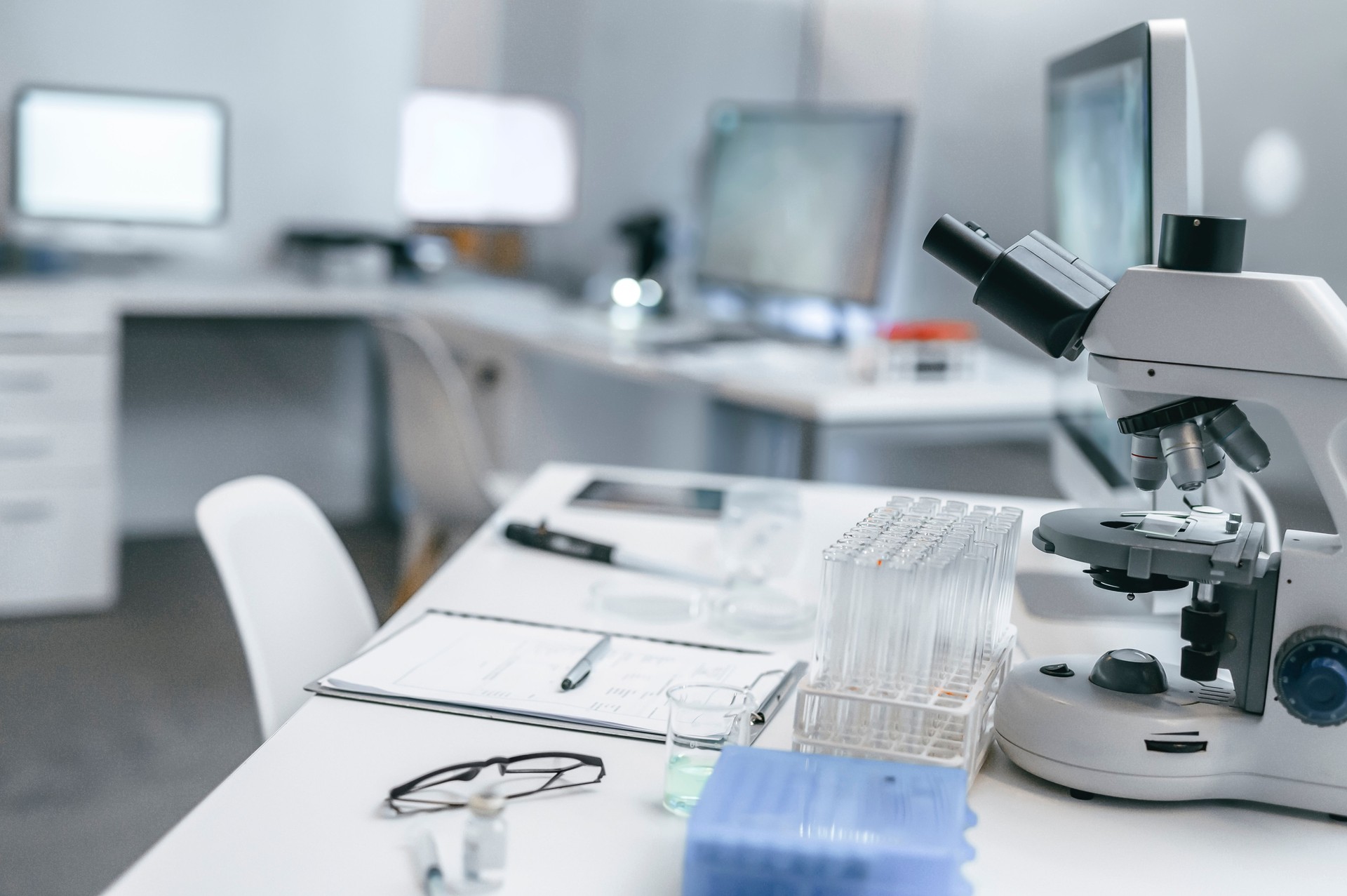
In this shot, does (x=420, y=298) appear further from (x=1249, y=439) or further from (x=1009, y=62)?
(x=1249, y=439)

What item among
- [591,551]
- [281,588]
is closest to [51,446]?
[281,588]

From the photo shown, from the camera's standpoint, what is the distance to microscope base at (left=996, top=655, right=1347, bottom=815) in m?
0.89

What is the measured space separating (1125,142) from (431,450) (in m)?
1.73

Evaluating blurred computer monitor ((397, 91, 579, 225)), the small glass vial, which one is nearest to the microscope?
the small glass vial

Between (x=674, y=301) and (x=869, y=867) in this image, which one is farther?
(x=674, y=301)

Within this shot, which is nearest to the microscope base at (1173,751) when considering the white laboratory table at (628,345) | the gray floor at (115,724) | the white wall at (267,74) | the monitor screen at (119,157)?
the gray floor at (115,724)

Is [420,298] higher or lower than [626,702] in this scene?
higher

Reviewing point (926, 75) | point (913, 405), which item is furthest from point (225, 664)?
point (926, 75)

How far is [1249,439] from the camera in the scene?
0.88 metres

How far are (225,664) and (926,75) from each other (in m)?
2.56

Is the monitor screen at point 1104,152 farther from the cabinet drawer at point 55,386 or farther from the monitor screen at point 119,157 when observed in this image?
the monitor screen at point 119,157

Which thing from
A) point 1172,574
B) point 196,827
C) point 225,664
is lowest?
point 225,664

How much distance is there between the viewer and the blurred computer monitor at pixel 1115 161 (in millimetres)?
1112

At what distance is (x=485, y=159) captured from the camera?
13.6 feet
